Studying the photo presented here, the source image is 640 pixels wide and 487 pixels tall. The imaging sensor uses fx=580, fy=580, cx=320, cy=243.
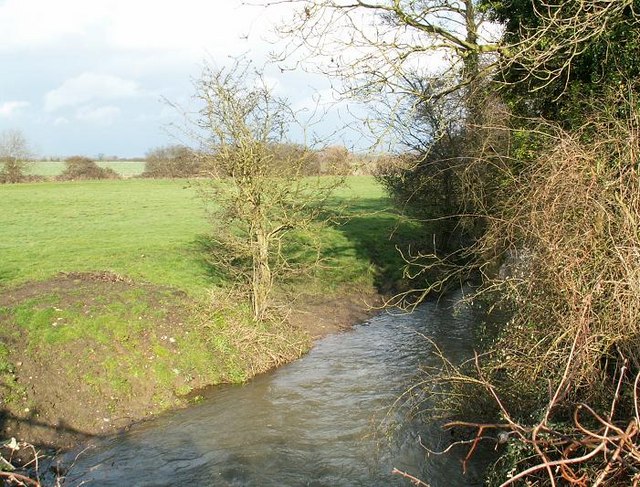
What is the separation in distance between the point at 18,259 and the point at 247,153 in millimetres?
9271

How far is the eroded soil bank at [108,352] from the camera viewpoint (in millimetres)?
10758

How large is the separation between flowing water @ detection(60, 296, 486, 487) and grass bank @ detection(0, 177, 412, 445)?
0.80 m

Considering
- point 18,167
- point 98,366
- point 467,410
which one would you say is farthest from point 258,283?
point 18,167

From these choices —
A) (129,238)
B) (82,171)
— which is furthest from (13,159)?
(129,238)

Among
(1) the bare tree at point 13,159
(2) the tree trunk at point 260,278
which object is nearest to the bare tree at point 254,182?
(2) the tree trunk at point 260,278

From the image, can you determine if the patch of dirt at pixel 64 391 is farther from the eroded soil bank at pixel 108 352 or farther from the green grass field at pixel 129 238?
the green grass field at pixel 129 238

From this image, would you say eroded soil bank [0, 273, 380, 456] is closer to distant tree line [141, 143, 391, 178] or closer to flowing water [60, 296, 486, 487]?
flowing water [60, 296, 486, 487]

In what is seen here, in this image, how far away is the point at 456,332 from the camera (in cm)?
1591

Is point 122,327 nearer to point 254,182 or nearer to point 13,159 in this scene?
point 254,182

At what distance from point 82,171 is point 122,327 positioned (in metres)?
53.8

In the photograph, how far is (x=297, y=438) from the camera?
400 inches

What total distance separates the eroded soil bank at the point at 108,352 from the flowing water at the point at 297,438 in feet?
2.02

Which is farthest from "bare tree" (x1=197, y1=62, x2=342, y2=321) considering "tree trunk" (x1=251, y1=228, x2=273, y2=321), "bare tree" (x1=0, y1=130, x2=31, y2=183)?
"bare tree" (x1=0, y1=130, x2=31, y2=183)

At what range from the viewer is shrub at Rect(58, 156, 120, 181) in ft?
199
